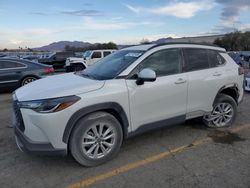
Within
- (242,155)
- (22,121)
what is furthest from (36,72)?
(242,155)

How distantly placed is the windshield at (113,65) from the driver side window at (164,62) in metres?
0.18

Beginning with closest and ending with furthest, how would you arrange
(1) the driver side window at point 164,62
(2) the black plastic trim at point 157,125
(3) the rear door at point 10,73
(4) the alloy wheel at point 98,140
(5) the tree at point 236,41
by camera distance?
1. (4) the alloy wheel at point 98,140
2. (2) the black plastic trim at point 157,125
3. (1) the driver side window at point 164,62
4. (3) the rear door at point 10,73
5. (5) the tree at point 236,41

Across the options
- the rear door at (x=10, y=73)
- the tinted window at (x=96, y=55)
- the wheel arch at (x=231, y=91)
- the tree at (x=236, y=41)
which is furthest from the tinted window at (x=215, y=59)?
the tree at (x=236, y=41)

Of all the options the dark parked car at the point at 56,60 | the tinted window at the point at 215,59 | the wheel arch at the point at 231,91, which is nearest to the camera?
the tinted window at the point at 215,59

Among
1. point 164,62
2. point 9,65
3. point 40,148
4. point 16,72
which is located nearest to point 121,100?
point 164,62

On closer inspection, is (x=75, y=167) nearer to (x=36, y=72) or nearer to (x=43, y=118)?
(x=43, y=118)

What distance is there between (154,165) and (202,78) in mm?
1890

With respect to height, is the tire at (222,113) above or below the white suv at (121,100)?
below

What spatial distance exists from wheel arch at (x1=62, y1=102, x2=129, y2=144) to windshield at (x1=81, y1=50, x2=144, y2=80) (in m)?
0.50

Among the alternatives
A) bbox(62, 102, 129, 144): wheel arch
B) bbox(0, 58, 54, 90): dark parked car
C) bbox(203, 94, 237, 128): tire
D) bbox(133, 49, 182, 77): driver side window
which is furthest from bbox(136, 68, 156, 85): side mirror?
bbox(0, 58, 54, 90): dark parked car

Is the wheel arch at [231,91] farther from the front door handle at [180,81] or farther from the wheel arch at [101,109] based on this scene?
the wheel arch at [101,109]

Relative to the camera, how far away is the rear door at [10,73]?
10.5 m

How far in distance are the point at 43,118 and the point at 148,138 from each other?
2.14m

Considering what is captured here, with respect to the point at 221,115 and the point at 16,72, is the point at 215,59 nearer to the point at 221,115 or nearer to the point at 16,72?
the point at 221,115
